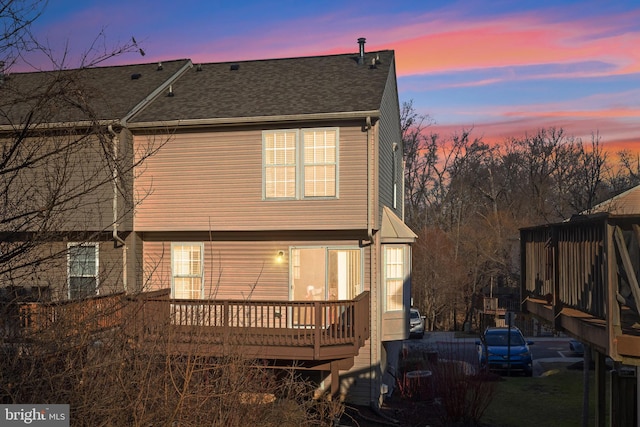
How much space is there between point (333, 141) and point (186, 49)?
10.5 metres

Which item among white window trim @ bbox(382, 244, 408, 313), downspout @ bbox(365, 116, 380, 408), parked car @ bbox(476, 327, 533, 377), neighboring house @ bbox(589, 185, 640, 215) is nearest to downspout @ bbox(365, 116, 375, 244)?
downspout @ bbox(365, 116, 380, 408)

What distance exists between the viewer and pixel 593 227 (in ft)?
20.2

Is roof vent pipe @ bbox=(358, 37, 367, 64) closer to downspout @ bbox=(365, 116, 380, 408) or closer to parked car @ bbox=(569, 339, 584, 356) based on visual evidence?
downspout @ bbox=(365, 116, 380, 408)

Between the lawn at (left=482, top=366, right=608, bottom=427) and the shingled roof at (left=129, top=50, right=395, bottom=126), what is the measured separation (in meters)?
8.91

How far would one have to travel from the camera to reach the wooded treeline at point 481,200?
40.2 m

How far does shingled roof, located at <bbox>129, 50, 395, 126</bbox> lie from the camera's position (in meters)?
16.1

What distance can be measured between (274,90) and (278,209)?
3.84 meters

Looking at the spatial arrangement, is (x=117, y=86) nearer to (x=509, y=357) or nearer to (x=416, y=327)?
(x=509, y=357)

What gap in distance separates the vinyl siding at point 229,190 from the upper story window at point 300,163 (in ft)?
0.64

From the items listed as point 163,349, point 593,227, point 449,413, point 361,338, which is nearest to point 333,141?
point 361,338

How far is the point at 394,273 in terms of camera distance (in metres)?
17.1

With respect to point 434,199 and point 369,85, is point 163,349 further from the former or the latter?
point 434,199

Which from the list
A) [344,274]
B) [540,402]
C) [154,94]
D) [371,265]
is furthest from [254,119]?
[540,402]

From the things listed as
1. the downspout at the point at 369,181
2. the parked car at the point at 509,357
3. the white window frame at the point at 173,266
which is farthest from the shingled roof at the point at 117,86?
the parked car at the point at 509,357
